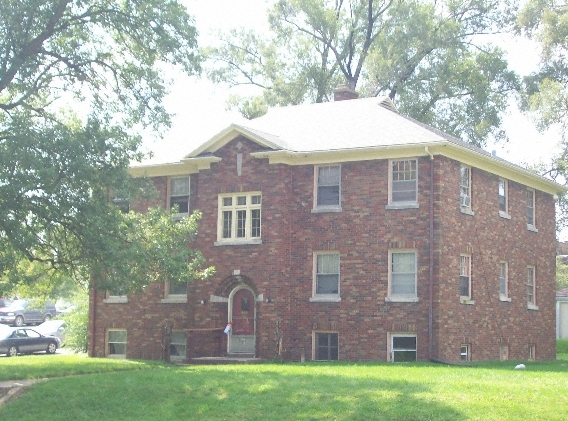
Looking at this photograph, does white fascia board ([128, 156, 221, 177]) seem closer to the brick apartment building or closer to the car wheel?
the brick apartment building

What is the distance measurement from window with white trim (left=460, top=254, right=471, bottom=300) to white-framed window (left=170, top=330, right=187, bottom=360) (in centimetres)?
928

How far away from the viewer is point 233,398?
18016mm

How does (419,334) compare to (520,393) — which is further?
(419,334)

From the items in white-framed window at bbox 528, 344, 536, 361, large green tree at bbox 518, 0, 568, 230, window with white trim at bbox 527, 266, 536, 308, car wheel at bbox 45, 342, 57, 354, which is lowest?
car wheel at bbox 45, 342, 57, 354

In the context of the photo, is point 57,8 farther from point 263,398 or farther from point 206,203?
point 263,398

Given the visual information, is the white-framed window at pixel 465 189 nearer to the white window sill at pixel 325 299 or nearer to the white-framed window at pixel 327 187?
the white-framed window at pixel 327 187

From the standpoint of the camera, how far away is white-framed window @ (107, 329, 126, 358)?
31.8 metres

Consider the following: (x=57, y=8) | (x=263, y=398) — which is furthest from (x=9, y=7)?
(x=263, y=398)

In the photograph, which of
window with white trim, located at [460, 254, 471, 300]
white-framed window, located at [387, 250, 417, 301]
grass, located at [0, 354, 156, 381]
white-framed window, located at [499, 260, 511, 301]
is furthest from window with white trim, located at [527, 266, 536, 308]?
grass, located at [0, 354, 156, 381]

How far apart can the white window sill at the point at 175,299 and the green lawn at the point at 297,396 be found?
8.39m

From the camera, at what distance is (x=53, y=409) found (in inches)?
731

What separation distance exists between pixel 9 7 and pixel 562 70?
95.4ft

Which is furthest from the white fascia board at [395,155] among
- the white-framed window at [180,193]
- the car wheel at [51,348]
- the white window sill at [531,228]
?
the car wheel at [51,348]

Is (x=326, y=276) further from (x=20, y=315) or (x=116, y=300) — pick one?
(x=20, y=315)
